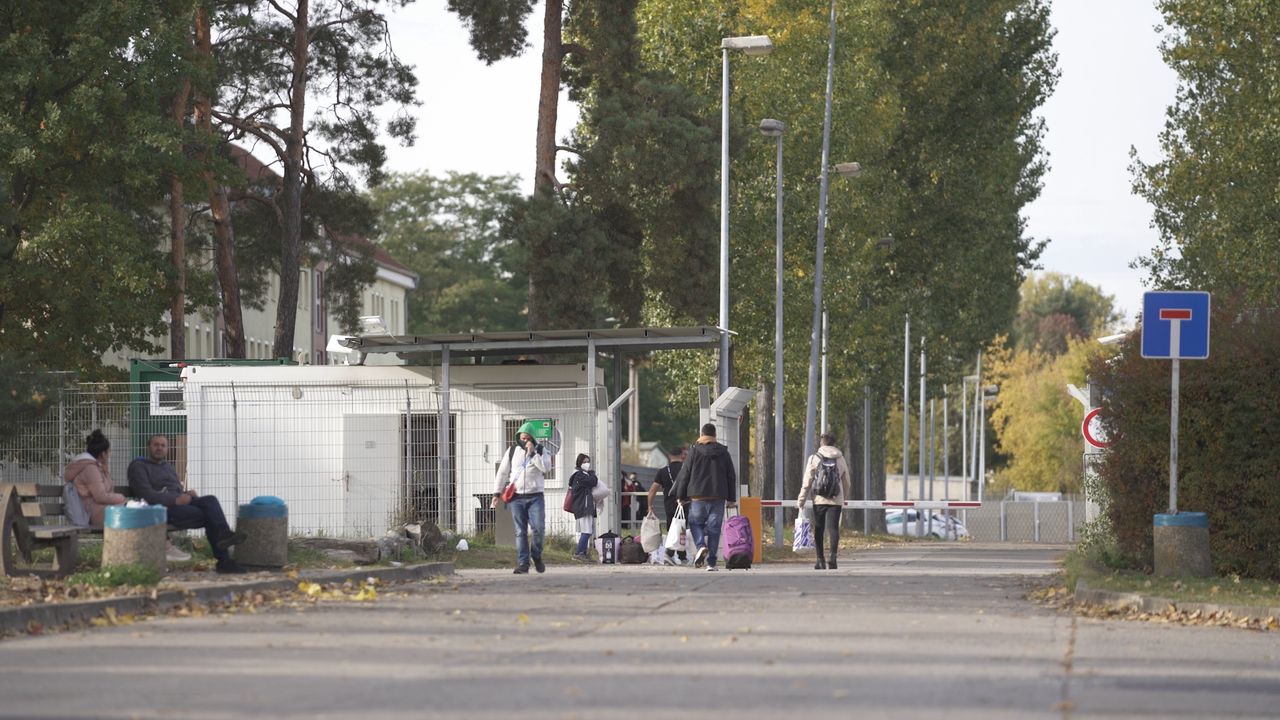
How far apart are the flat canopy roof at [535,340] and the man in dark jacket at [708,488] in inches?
192

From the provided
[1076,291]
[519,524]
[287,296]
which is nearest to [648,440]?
[1076,291]

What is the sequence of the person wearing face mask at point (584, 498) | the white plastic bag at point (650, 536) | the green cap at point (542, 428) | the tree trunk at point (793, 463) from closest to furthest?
the white plastic bag at point (650, 536)
the person wearing face mask at point (584, 498)
the green cap at point (542, 428)
the tree trunk at point (793, 463)

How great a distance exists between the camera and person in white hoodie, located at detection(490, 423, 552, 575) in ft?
76.5

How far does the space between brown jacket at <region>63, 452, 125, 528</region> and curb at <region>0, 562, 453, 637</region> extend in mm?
1928

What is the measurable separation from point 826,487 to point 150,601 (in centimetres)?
1225

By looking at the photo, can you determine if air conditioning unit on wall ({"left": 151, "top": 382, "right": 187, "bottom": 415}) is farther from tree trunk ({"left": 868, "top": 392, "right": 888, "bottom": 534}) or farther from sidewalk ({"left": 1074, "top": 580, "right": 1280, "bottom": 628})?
tree trunk ({"left": 868, "top": 392, "right": 888, "bottom": 534})

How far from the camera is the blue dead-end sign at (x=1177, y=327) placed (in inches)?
766

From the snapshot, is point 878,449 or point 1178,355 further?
point 878,449

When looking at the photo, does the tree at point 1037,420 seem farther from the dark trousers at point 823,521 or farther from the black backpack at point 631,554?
the black backpack at point 631,554

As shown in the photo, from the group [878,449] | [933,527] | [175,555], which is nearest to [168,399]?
[175,555]

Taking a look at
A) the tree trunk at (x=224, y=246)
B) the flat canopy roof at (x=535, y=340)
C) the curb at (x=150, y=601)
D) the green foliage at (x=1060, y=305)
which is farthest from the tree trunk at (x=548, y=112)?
the green foliage at (x=1060, y=305)

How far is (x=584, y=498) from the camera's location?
27875 mm

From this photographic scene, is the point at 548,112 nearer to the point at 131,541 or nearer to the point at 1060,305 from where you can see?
the point at 131,541

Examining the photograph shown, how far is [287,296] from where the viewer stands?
46719mm
